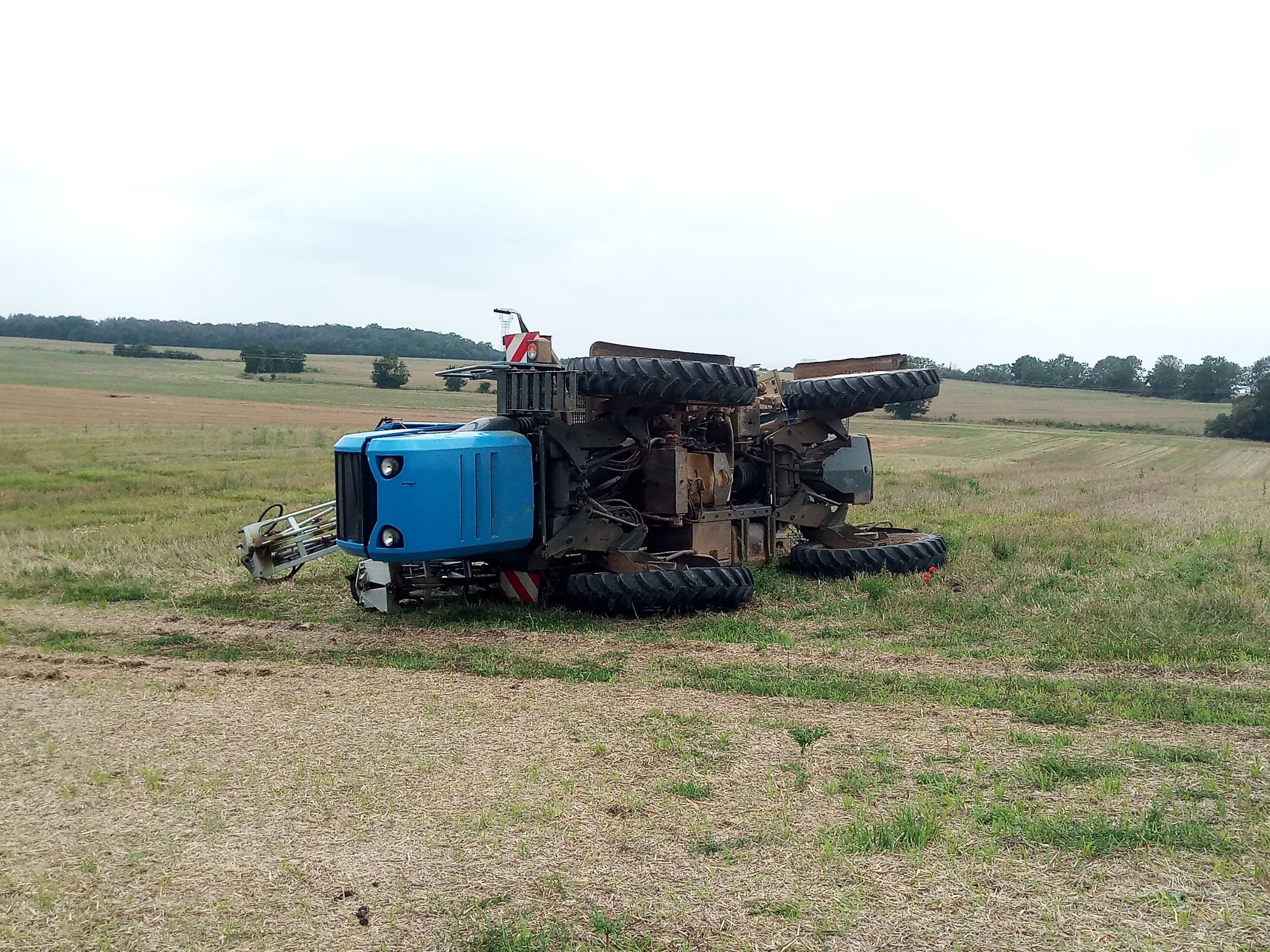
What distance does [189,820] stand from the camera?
536cm

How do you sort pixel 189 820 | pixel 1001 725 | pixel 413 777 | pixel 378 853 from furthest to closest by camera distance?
pixel 1001 725, pixel 413 777, pixel 189 820, pixel 378 853

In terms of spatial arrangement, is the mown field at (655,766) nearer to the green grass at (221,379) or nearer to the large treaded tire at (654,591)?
the large treaded tire at (654,591)

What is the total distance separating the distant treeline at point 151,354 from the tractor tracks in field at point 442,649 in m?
62.3

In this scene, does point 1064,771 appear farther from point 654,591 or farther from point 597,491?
point 597,491

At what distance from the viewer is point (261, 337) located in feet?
265

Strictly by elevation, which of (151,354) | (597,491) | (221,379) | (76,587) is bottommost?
(76,587)

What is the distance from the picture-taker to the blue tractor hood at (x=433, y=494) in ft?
31.9

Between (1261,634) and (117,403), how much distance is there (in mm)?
43150

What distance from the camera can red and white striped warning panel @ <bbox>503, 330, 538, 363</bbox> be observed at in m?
10.7

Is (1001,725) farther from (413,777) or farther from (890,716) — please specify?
(413,777)

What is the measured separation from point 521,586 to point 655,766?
5464 millimetres

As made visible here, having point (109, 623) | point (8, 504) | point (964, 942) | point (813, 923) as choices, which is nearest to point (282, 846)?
point (813, 923)

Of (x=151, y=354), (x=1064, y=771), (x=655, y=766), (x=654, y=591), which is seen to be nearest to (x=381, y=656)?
(x=654, y=591)

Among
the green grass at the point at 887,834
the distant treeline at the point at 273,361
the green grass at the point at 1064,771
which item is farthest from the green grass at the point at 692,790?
the distant treeline at the point at 273,361
